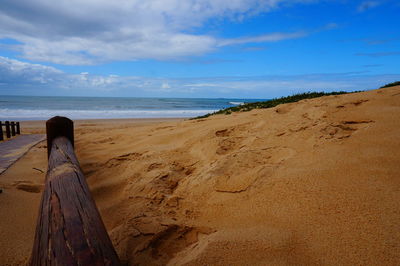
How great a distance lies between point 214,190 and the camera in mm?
2053

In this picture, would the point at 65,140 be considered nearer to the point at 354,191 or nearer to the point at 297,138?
the point at 297,138

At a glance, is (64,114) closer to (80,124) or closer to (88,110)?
(88,110)

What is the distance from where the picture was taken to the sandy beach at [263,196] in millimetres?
1320

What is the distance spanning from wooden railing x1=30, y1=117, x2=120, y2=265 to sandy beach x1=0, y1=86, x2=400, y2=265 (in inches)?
15.3

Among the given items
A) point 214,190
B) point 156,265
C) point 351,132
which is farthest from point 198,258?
point 351,132

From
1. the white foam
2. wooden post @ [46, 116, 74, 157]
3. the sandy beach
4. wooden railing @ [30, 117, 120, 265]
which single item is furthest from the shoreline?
wooden railing @ [30, 117, 120, 265]

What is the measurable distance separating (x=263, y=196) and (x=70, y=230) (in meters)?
1.21

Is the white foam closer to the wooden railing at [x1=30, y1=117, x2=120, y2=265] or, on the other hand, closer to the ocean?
the ocean

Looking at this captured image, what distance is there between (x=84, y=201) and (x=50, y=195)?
24 centimetres

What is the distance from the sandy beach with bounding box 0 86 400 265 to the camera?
1.32 m

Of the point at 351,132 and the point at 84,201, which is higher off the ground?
the point at 351,132

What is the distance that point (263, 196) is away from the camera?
179cm

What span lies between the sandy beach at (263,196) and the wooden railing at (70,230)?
389mm

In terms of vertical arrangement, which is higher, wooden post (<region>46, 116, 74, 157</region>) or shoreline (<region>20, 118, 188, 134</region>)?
wooden post (<region>46, 116, 74, 157</region>)
